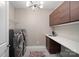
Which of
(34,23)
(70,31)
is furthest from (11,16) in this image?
(70,31)

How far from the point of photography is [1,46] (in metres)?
1.34

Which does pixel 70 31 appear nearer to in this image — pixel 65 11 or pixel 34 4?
pixel 65 11

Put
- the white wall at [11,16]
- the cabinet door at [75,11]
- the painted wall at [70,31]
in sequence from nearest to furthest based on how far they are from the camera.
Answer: the cabinet door at [75,11], the white wall at [11,16], the painted wall at [70,31]

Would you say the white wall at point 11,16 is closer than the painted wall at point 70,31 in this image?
Yes

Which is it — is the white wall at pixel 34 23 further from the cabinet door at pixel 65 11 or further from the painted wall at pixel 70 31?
the painted wall at pixel 70 31

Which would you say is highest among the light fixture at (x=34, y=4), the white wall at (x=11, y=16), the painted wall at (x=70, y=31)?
the light fixture at (x=34, y=4)

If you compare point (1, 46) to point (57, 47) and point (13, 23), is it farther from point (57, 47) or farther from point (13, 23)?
point (57, 47)

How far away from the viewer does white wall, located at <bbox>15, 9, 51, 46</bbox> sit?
1.72m

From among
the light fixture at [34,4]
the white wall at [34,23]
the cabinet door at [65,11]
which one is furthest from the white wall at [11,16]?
the cabinet door at [65,11]

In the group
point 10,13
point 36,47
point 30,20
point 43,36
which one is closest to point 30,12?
point 30,20

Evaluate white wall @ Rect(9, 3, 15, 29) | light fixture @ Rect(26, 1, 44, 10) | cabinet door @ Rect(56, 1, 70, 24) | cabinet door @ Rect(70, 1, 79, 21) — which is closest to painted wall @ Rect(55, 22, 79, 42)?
cabinet door @ Rect(56, 1, 70, 24)

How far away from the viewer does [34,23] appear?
1770 millimetres

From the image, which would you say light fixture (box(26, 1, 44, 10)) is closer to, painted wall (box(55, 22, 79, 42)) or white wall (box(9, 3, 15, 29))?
white wall (box(9, 3, 15, 29))

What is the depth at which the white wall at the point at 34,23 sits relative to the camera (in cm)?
172
